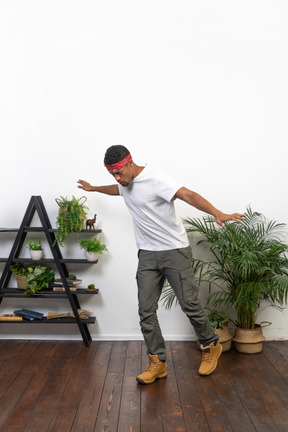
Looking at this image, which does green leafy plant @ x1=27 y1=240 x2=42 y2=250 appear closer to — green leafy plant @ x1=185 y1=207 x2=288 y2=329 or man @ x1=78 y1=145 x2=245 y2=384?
man @ x1=78 y1=145 x2=245 y2=384

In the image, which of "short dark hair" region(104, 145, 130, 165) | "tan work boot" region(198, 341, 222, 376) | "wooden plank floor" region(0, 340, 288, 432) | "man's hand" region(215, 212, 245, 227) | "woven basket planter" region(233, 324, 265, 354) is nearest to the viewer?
"wooden plank floor" region(0, 340, 288, 432)

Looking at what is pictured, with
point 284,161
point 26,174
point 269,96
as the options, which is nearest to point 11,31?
point 26,174

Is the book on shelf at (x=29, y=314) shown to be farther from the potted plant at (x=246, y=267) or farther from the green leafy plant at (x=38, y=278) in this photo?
the potted plant at (x=246, y=267)

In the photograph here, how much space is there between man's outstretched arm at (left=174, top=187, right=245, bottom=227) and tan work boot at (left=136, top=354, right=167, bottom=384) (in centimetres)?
99

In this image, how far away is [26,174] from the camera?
3877mm

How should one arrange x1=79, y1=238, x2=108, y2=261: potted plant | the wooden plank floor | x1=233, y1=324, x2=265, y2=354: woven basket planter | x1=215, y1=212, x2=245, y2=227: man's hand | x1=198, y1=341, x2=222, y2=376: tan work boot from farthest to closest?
x1=79, y1=238, x2=108, y2=261: potted plant → x1=233, y1=324, x2=265, y2=354: woven basket planter → x1=198, y1=341, x2=222, y2=376: tan work boot → x1=215, y1=212, x2=245, y2=227: man's hand → the wooden plank floor

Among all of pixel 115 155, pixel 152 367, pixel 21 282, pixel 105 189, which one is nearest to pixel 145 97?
pixel 105 189

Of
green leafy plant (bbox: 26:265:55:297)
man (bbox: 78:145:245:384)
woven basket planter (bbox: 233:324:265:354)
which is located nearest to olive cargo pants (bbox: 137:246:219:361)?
man (bbox: 78:145:245:384)

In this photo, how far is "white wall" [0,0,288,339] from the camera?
380 cm

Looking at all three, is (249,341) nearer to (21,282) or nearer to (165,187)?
(165,187)

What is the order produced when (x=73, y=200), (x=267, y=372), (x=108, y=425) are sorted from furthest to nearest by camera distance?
(x=73, y=200) < (x=267, y=372) < (x=108, y=425)

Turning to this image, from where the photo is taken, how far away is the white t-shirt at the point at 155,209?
2945mm

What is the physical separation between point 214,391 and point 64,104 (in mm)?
2363

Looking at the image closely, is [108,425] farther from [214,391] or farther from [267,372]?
[267,372]
